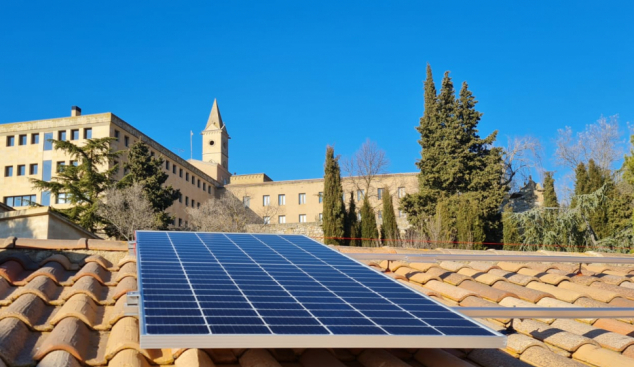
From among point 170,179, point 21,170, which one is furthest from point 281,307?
point 21,170

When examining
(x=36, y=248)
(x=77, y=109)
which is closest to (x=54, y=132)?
(x=77, y=109)

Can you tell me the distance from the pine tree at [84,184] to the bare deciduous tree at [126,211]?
2.88 ft

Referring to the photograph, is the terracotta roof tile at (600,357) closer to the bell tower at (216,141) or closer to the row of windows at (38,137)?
the row of windows at (38,137)

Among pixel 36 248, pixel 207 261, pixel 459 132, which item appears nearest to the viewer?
pixel 207 261

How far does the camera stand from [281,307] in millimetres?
3895

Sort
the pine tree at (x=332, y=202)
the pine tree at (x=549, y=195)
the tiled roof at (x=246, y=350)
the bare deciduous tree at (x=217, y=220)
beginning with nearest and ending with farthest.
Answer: the tiled roof at (x=246, y=350) < the pine tree at (x=332, y=202) < the pine tree at (x=549, y=195) < the bare deciduous tree at (x=217, y=220)

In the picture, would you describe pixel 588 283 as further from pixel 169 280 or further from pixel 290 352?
pixel 169 280

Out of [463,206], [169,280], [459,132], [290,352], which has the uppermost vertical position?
[459,132]

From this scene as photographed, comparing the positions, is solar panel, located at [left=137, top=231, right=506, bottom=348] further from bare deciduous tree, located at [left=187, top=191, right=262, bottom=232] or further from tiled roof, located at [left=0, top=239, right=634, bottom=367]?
bare deciduous tree, located at [left=187, top=191, right=262, bottom=232]

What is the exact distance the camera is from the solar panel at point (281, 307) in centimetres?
324

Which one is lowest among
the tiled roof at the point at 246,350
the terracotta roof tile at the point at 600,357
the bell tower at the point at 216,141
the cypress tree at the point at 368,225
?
the terracotta roof tile at the point at 600,357

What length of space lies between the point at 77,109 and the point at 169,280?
6352 centimetres

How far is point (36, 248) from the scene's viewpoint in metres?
7.83

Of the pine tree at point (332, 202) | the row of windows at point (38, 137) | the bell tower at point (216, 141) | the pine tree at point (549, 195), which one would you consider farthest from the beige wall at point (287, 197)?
the pine tree at point (332, 202)
